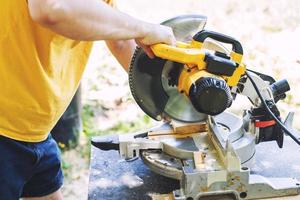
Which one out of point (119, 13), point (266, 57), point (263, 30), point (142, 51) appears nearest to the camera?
point (119, 13)

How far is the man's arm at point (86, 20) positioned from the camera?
1180 mm

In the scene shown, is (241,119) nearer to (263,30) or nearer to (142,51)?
(142,51)

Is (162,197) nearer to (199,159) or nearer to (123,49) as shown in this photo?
(199,159)

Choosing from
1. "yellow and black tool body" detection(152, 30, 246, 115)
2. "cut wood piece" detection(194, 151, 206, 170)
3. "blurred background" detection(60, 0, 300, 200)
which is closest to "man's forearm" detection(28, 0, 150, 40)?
"yellow and black tool body" detection(152, 30, 246, 115)

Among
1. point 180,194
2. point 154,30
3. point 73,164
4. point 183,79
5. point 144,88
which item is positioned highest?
point 154,30

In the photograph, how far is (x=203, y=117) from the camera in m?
1.62

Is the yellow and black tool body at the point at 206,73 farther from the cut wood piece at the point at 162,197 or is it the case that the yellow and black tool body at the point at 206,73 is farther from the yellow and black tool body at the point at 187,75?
the cut wood piece at the point at 162,197

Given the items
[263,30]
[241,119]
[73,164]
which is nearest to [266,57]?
[263,30]

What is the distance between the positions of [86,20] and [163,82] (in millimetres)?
417

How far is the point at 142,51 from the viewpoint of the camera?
1.51 m

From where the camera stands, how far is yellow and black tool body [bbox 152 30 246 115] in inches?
52.6

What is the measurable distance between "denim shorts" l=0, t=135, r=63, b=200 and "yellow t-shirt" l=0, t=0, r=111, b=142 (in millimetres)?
36

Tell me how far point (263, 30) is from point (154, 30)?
10.9 feet

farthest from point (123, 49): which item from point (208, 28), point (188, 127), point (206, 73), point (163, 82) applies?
point (208, 28)
